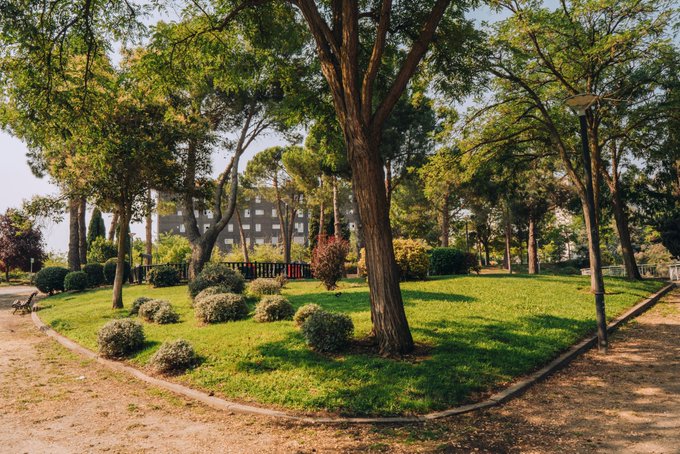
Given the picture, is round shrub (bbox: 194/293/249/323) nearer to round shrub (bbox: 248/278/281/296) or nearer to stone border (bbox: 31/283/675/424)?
stone border (bbox: 31/283/675/424)

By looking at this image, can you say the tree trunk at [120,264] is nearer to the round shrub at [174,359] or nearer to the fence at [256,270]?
the round shrub at [174,359]

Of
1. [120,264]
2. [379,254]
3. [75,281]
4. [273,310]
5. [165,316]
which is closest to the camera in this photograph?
[379,254]

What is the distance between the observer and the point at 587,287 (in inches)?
610

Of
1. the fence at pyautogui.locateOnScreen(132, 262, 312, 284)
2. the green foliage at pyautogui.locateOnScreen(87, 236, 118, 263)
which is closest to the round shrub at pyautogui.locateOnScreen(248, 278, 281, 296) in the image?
the fence at pyautogui.locateOnScreen(132, 262, 312, 284)

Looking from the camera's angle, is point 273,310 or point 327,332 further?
point 273,310

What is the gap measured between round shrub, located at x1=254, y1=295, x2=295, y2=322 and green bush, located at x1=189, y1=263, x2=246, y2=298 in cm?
382

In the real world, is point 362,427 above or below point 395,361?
below

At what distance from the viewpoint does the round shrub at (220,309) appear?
1079 centimetres

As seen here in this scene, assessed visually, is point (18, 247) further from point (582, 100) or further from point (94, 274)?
point (582, 100)

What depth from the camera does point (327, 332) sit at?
7844 mm

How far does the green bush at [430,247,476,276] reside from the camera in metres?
19.7

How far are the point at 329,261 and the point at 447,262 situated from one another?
6899mm

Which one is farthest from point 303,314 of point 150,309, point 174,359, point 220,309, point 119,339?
point 150,309

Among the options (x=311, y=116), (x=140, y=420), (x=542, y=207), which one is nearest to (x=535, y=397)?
(x=140, y=420)
